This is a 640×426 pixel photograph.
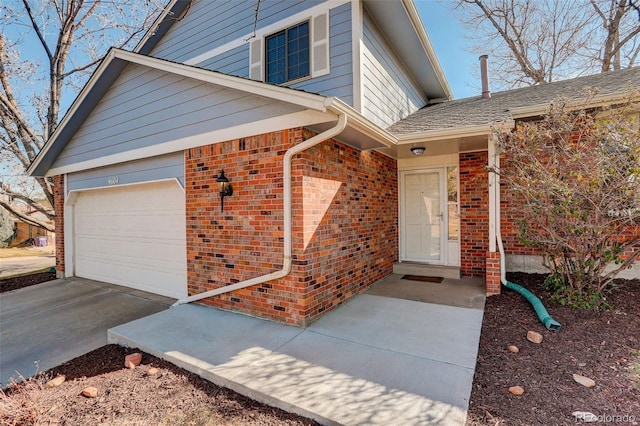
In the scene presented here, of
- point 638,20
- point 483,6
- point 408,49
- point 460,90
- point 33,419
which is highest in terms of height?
point 483,6

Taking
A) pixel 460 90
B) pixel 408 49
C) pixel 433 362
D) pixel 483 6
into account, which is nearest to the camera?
pixel 433 362

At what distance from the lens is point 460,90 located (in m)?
13.7

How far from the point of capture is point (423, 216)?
6801 millimetres

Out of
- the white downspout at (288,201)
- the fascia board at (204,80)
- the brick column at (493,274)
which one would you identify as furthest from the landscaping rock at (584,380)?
the fascia board at (204,80)

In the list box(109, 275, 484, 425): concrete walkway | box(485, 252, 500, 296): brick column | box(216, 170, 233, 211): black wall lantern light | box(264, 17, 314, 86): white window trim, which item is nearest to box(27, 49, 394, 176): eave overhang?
box(216, 170, 233, 211): black wall lantern light

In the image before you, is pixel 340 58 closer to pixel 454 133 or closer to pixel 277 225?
pixel 454 133

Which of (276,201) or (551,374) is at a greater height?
(276,201)

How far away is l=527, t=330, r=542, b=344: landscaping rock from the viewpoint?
3.34 metres

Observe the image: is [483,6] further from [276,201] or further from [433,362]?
[433,362]

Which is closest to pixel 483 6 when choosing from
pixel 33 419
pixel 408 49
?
pixel 408 49

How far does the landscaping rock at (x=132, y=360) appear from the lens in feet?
10.8

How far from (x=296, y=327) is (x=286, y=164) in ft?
7.11

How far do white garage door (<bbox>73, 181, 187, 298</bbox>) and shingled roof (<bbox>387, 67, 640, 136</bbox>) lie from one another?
15.0ft

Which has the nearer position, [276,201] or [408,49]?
[276,201]
